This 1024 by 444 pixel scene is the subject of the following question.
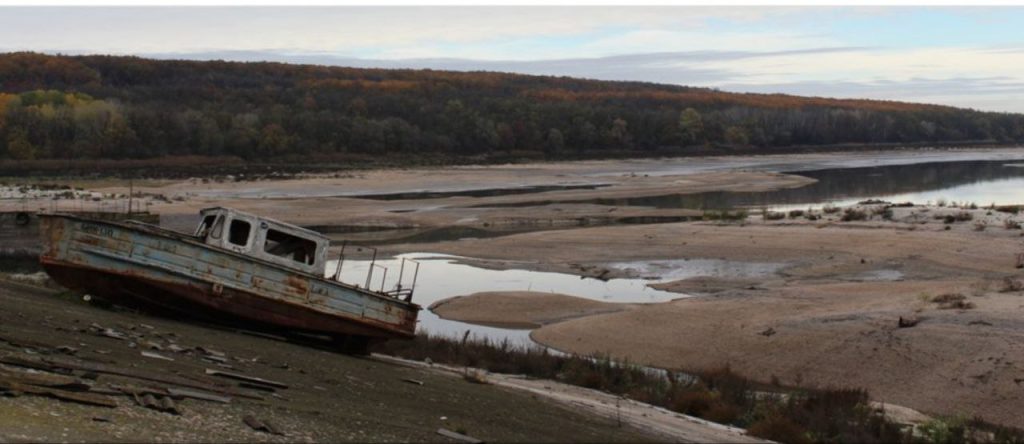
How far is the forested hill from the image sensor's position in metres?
107

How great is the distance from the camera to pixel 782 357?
20.6m

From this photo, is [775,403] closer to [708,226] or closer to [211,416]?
[211,416]

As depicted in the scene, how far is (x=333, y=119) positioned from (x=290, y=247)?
10958 centimetres

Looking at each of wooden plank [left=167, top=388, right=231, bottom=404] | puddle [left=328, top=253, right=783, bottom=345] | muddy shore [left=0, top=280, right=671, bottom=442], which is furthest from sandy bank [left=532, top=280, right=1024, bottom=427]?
wooden plank [left=167, top=388, right=231, bottom=404]

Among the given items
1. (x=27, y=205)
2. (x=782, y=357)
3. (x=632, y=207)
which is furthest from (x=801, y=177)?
(x=782, y=357)

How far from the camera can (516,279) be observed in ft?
105

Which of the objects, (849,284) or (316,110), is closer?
(849,284)

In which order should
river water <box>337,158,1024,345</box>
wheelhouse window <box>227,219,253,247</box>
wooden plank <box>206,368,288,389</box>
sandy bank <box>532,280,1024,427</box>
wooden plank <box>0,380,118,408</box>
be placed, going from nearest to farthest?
wooden plank <box>0,380,118,408</box>
wooden plank <box>206,368,288,389</box>
wheelhouse window <box>227,219,253,247</box>
sandy bank <box>532,280,1024,427</box>
river water <box>337,158,1024,345</box>

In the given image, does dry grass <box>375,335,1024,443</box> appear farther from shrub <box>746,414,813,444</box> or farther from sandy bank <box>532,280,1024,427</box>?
sandy bank <box>532,280,1024,427</box>

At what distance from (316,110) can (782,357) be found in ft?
415

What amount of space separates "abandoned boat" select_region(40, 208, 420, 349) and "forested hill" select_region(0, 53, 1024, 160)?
85.4 meters

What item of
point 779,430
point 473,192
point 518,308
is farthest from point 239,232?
point 473,192

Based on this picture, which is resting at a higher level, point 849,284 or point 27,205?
point 849,284

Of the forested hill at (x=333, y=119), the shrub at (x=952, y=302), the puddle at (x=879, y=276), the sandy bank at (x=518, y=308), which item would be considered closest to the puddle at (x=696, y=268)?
the puddle at (x=879, y=276)
